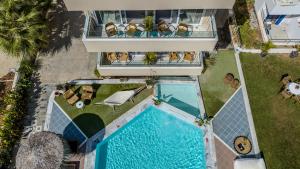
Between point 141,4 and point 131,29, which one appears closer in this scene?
point 141,4

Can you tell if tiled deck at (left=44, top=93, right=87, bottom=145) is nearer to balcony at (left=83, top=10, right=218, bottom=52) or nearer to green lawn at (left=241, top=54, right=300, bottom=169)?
balcony at (left=83, top=10, right=218, bottom=52)

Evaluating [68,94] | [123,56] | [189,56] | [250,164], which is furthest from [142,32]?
[250,164]

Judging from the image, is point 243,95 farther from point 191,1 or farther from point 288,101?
point 191,1

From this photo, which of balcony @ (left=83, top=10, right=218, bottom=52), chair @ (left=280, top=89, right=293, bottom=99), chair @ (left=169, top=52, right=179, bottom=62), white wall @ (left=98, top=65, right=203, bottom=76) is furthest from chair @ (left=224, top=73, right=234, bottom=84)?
chair @ (left=169, top=52, right=179, bottom=62)

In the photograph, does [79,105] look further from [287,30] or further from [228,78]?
[287,30]

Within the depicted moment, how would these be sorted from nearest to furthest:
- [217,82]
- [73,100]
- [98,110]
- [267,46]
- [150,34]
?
[150,34], [73,100], [98,110], [217,82], [267,46]

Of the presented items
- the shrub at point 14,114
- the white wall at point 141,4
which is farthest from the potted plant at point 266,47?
the shrub at point 14,114

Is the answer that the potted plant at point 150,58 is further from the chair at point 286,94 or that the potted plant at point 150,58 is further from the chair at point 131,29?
the chair at point 286,94
